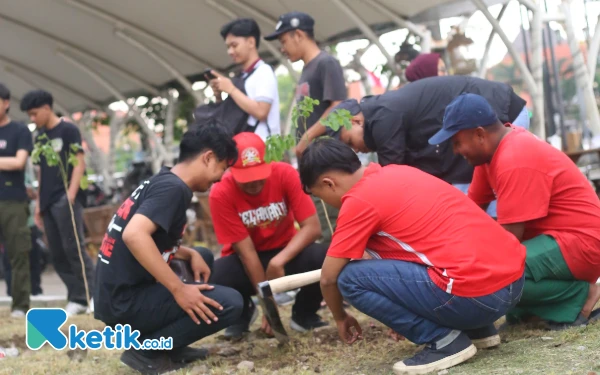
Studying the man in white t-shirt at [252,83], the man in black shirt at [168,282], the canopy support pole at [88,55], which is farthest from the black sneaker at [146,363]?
the canopy support pole at [88,55]

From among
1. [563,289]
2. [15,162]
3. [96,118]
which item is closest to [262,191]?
[563,289]

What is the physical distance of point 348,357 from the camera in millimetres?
3877

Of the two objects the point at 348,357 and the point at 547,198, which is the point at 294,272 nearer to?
the point at 348,357

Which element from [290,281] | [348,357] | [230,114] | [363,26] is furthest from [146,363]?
[363,26]

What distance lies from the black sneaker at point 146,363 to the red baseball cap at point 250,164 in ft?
3.52

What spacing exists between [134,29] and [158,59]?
63 centimetres

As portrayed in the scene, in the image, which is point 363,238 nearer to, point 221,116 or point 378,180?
point 378,180

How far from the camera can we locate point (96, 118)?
14.0 meters

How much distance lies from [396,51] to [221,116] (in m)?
3.67

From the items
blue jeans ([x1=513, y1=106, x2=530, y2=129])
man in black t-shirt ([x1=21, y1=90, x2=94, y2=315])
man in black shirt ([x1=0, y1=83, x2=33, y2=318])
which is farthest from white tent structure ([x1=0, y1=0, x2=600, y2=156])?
man in black shirt ([x1=0, y1=83, x2=33, y2=318])

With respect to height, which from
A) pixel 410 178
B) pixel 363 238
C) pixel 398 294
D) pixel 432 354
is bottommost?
pixel 432 354

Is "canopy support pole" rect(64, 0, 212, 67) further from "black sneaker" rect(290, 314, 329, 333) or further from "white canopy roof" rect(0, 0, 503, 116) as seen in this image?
"black sneaker" rect(290, 314, 329, 333)

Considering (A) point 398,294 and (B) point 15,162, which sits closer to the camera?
(A) point 398,294

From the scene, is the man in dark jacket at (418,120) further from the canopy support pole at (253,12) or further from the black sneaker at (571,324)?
the canopy support pole at (253,12)
